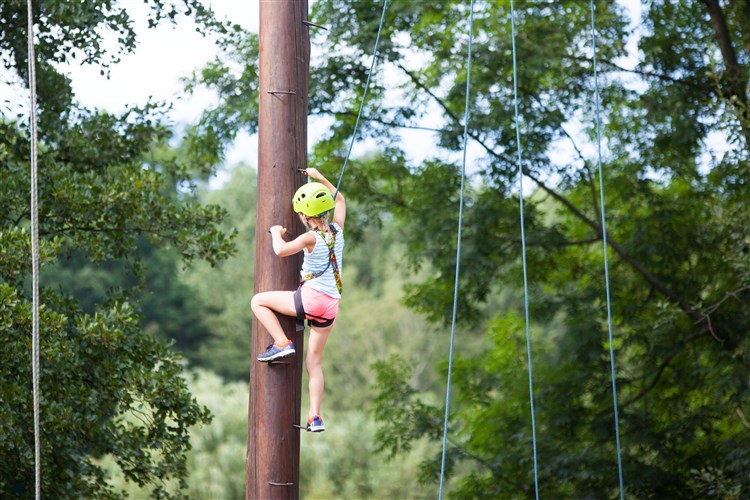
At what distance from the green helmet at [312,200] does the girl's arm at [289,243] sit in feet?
0.31

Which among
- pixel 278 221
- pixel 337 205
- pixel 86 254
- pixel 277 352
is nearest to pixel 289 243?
pixel 278 221

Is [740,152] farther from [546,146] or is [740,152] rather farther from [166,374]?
[166,374]

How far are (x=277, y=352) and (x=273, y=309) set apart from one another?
18 centimetres

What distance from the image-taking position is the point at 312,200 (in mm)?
4121

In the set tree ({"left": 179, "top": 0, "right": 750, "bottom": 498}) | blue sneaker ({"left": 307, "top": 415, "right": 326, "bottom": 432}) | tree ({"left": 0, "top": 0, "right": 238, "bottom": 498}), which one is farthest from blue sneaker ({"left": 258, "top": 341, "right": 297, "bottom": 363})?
tree ({"left": 179, "top": 0, "right": 750, "bottom": 498})

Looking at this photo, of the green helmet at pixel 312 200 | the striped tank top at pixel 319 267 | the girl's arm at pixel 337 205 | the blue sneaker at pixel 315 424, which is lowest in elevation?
the blue sneaker at pixel 315 424

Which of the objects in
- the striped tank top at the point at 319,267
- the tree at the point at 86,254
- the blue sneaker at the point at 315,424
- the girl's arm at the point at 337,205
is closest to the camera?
the striped tank top at the point at 319,267

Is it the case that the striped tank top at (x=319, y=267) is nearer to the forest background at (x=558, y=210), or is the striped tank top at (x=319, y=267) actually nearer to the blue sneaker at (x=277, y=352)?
the blue sneaker at (x=277, y=352)

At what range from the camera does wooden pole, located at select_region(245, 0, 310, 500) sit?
4.18 m

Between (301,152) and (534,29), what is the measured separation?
6.33 m

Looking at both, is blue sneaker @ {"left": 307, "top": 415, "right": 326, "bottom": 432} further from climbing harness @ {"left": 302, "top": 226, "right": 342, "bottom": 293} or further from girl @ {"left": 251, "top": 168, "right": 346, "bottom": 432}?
climbing harness @ {"left": 302, "top": 226, "right": 342, "bottom": 293}

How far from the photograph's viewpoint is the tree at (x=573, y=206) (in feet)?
32.6

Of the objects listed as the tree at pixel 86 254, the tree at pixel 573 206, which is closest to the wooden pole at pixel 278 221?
the tree at pixel 86 254

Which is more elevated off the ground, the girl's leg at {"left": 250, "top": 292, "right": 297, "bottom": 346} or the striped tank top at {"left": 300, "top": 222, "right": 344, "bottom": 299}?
the striped tank top at {"left": 300, "top": 222, "right": 344, "bottom": 299}
